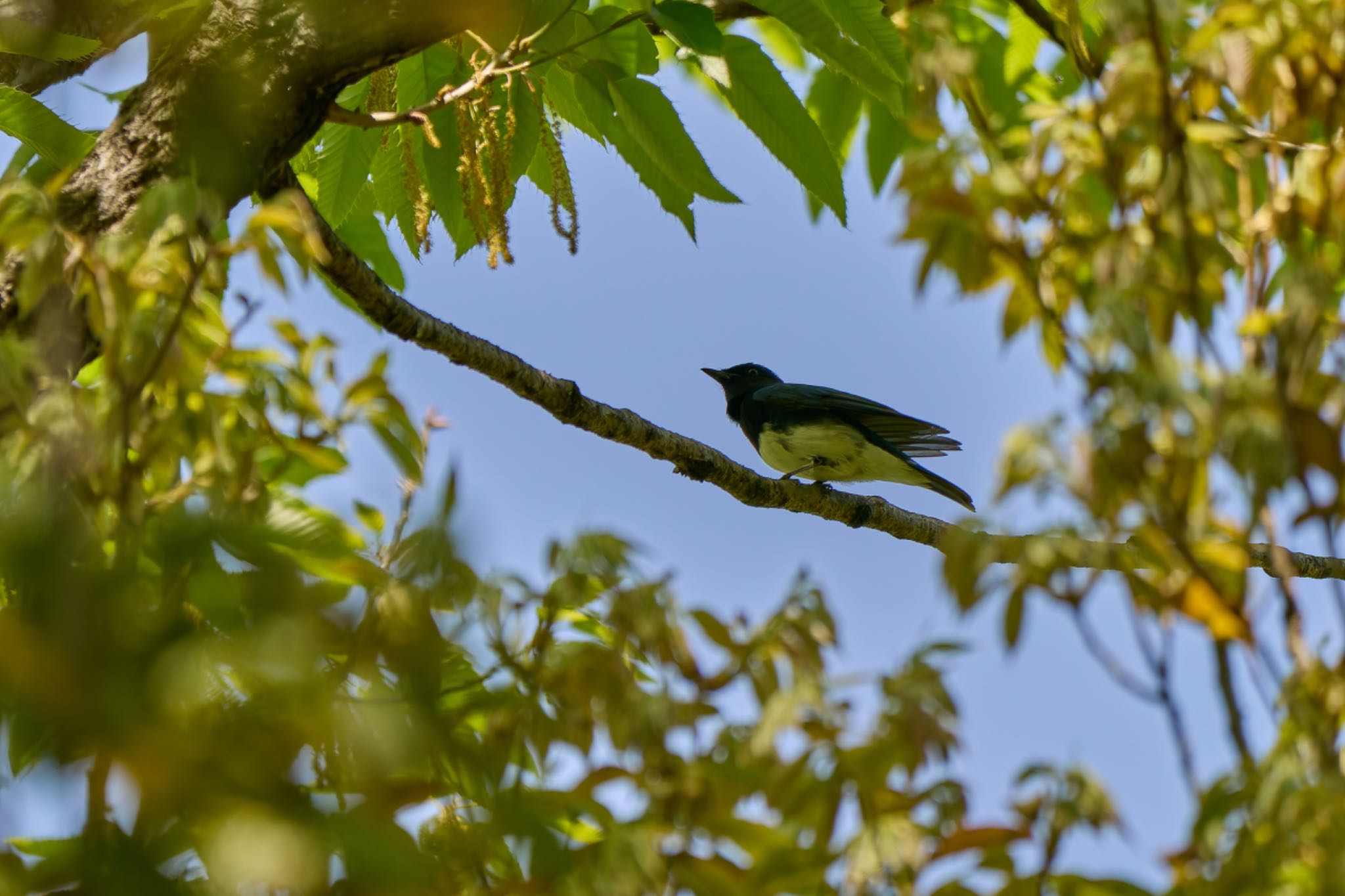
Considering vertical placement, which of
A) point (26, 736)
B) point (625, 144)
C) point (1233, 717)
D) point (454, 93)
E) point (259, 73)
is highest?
point (625, 144)

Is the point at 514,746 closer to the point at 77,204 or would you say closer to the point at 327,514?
the point at 327,514

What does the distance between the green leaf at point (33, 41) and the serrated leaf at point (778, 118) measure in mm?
1456

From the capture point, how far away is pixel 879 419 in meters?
6.56

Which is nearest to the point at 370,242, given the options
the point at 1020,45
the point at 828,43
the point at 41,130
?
the point at 41,130

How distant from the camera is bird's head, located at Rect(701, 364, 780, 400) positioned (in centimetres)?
816

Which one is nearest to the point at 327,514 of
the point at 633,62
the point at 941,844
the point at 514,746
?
the point at 514,746

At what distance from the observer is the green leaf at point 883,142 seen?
4031mm

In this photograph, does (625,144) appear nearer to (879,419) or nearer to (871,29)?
(871,29)

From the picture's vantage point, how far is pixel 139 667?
0.96 meters

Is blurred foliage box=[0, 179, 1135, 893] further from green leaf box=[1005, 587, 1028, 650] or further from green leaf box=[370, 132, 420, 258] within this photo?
green leaf box=[370, 132, 420, 258]

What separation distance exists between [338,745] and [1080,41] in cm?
155

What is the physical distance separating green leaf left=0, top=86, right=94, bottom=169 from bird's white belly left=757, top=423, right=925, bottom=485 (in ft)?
14.7

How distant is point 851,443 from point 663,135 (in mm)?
3900

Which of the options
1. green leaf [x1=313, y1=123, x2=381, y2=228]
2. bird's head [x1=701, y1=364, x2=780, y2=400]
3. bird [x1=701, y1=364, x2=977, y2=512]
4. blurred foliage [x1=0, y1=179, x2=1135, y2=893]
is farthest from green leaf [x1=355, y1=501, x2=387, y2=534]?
bird's head [x1=701, y1=364, x2=780, y2=400]
